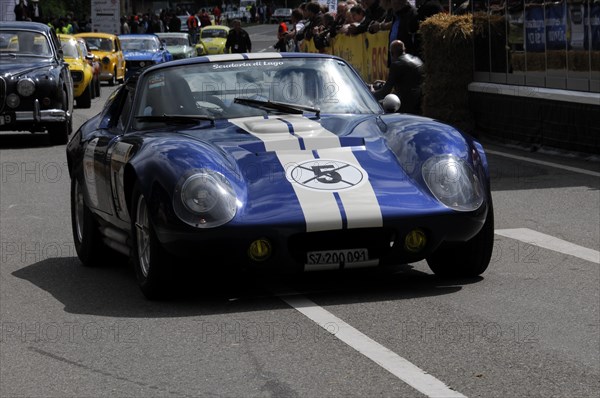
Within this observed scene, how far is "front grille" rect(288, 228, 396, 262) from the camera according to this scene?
6977 millimetres

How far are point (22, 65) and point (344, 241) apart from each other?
12.9 m

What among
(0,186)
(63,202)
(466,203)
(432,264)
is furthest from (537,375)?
(0,186)

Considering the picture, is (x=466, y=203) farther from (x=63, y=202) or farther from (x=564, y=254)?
(x=63, y=202)

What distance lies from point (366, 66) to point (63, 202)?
12.9m

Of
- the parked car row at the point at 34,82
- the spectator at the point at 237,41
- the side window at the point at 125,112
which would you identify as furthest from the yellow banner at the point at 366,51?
the side window at the point at 125,112

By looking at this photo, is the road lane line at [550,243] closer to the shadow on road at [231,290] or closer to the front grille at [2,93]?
the shadow on road at [231,290]

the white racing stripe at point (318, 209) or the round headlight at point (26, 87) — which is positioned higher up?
the round headlight at point (26, 87)

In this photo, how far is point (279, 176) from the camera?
23.5 ft

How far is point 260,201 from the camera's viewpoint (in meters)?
6.98

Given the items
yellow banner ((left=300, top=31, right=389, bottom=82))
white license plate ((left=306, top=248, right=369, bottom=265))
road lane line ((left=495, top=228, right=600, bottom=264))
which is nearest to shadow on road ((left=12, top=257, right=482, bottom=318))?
white license plate ((left=306, top=248, right=369, bottom=265))

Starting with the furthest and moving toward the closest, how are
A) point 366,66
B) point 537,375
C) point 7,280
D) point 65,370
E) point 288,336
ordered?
point 366,66 → point 7,280 → point 288,336 → point 65,370 → point 537,375

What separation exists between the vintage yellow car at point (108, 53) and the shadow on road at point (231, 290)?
92.8 ft

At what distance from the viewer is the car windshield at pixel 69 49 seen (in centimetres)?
2802

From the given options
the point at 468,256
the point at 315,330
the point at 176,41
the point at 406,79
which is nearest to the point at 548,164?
the point at 406,79
